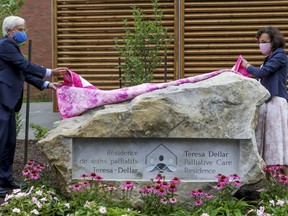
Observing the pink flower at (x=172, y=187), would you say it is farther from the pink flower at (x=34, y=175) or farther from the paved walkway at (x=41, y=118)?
the paved walkway at (x=41, y=118)

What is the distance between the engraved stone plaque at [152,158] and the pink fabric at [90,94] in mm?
437

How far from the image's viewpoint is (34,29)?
2295 cm

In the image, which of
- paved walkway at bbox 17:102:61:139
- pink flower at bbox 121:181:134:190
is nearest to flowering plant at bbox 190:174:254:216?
pink flower at bbox 121:181:134:190

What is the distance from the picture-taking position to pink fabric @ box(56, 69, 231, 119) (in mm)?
6180

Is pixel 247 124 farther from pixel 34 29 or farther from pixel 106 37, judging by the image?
pixel 34 29

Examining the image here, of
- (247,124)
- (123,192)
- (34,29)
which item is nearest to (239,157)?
(247,124)

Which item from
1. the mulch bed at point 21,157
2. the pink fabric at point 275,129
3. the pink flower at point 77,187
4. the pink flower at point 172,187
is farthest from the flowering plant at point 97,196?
the mulch bed at point 21,157

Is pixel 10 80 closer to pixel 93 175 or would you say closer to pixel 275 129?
pixel 93 175

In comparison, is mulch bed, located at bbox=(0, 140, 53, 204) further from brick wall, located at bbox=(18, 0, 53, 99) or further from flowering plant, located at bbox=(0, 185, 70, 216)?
brick wall, located at bbox=(18, 0, 53, 99)

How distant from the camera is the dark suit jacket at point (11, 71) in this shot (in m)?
6.42

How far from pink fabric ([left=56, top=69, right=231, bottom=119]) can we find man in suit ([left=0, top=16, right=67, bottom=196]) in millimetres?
217

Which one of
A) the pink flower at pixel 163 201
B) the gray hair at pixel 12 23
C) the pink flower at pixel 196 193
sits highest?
the gray hair at pixel 12 23

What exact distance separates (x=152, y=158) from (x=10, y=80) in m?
1.77

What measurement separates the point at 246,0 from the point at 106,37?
3.13m
